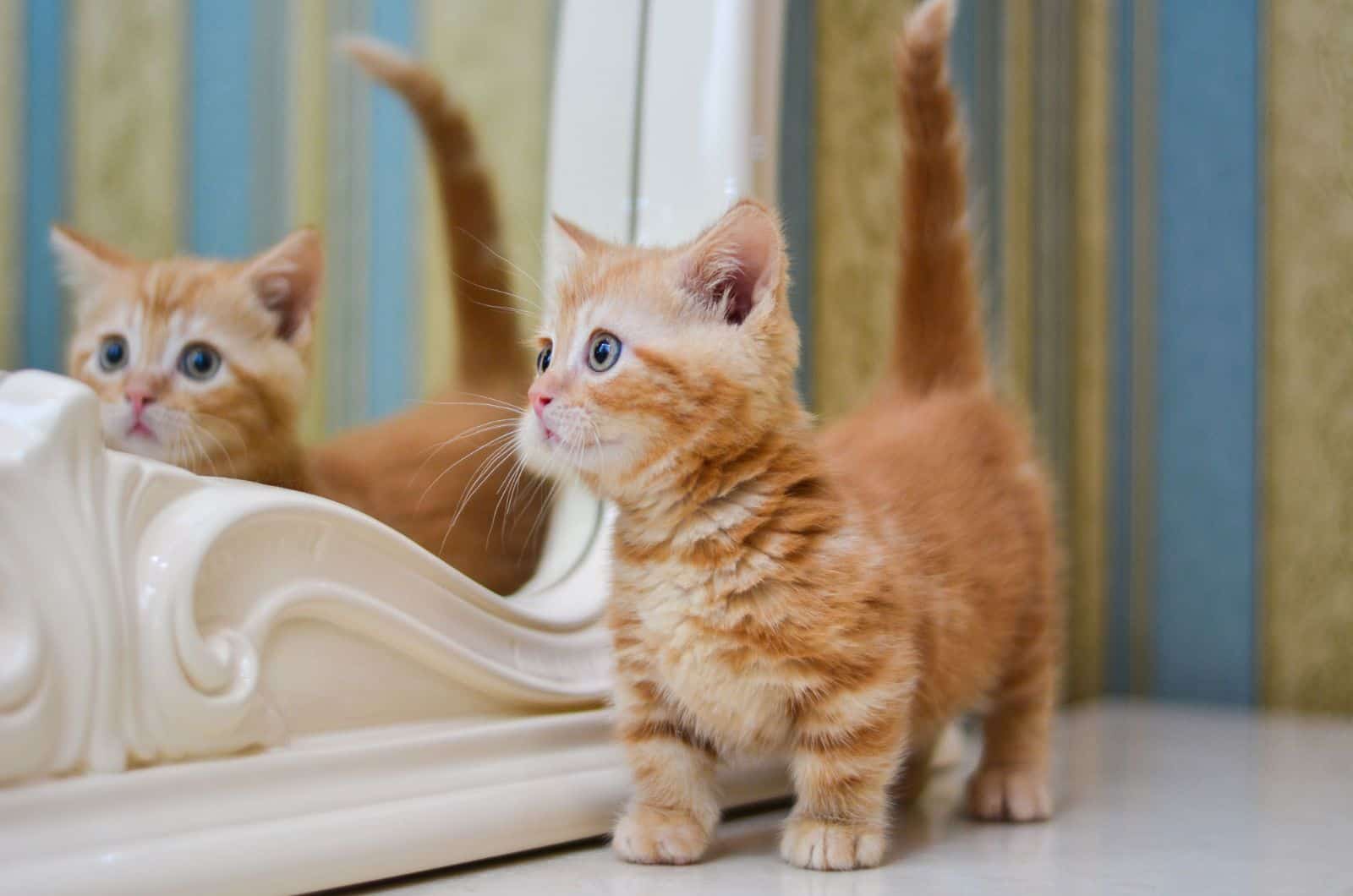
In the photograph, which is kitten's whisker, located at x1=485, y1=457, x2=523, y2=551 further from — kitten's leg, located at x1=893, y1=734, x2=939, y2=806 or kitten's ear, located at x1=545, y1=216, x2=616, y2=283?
kitten's leg, located at x1=893, y1=734, x2=939, y2=806

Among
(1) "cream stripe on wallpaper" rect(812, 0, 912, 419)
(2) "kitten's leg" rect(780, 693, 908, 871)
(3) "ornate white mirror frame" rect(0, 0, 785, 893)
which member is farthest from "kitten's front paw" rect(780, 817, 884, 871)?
(1) "cream stripe on wallpaper" rect(812, 0, 912, 419)

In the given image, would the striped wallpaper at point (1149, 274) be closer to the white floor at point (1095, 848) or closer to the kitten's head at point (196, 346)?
the kitten's head at point (196, 346)

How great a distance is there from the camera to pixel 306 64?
885 millimetres

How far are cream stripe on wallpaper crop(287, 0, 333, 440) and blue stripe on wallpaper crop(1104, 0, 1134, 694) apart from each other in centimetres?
148

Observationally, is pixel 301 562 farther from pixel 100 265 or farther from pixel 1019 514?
pixel 1019 514

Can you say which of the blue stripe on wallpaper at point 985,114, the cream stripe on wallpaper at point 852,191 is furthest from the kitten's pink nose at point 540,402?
the blue stripe on wallpaper at point 985,114

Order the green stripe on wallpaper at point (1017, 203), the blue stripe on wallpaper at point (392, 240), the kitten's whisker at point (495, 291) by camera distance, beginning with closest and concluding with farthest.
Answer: the blue stripe on wallpaper at point (392, 240) < the kitten's whisker at point (495, 291) < the green stripe on wallpaper at point (1017, 203)

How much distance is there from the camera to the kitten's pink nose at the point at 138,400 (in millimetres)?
782

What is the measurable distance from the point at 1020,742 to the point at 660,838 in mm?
407

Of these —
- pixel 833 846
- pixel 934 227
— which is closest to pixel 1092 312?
pixel 934 227

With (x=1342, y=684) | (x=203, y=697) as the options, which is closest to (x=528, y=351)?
(x=203, y=697)

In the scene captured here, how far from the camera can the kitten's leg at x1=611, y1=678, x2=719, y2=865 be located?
871 mm

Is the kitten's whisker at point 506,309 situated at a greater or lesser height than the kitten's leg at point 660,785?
greater

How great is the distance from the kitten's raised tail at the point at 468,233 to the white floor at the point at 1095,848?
1.37 feet
